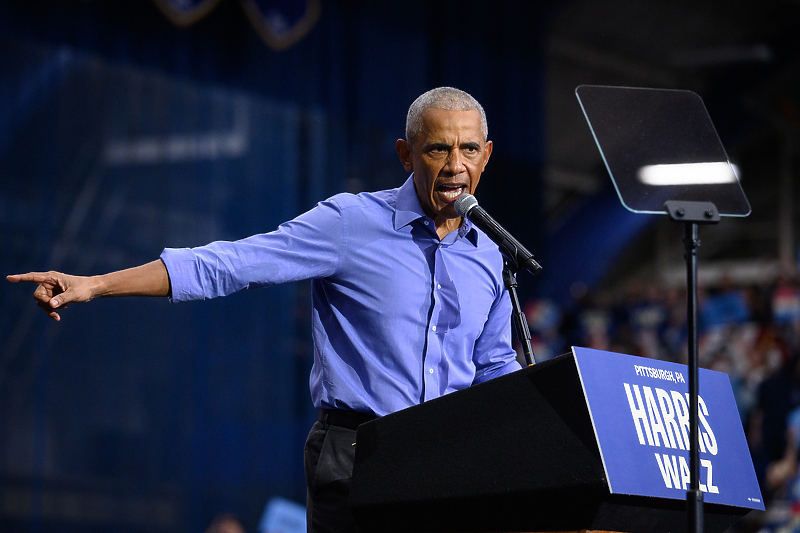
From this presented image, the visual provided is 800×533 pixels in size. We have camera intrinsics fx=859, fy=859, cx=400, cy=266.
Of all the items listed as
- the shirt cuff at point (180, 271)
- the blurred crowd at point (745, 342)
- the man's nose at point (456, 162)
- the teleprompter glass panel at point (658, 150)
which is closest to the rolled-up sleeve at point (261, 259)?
the shirt cuff at point (180, 271)

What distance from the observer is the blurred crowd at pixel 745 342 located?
479cm

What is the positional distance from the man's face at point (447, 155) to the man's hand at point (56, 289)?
63cm

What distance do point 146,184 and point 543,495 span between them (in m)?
4.47

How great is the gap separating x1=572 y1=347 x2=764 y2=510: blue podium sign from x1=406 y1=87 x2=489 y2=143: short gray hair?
1.88 feet

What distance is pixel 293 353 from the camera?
568 centimetres

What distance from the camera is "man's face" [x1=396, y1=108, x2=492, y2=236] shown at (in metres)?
1.55

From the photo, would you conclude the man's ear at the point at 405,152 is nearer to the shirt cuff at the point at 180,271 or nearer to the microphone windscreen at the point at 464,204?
the microphone windscreen at the point at 464,204

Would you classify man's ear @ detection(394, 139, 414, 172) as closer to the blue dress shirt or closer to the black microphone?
the blue dress shirt

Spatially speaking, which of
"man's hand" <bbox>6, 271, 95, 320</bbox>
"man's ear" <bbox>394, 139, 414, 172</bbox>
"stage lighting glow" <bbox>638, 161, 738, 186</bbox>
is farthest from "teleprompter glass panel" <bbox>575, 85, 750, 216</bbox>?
"man's hand" <bbox>6, 271, 95, 320</bbox>

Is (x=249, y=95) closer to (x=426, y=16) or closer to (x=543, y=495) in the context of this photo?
(x=426, y=16)

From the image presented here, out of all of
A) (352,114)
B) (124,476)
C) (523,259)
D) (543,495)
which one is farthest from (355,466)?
(352,114)

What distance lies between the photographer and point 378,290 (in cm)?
152

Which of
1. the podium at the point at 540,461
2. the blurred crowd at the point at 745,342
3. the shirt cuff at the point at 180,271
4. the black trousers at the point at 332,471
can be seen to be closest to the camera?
the podium at the point at 540,461

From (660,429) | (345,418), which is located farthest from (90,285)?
(660,429)
